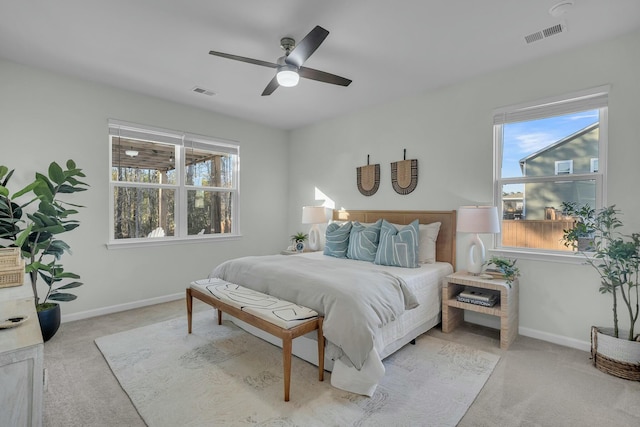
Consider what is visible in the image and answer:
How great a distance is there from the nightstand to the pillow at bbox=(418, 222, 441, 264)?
33 centimetres

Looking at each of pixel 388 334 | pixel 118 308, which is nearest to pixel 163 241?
pixel 118 308

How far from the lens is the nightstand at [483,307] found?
9.23 feet

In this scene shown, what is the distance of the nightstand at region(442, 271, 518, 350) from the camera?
2812mm

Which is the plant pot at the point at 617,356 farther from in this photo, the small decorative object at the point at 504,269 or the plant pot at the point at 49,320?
the plant pot at the point at 49,320

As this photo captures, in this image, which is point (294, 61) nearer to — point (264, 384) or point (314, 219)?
point (264, 384)

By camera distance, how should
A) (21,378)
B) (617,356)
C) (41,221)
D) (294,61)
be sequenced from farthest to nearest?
1. (41,221)
2. (294,61)
3. (617,356)
4. (21,378)

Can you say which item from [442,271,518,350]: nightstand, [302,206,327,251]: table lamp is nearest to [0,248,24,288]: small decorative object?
[302,206,327,251]: table lamp

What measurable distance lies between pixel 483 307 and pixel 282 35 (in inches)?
120

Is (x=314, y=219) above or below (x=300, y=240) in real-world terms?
above

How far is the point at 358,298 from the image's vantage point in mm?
2244

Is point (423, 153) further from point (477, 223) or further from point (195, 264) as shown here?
point (195, 264)

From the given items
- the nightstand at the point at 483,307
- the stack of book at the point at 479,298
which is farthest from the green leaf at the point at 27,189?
the stack of book at the point at 479,298

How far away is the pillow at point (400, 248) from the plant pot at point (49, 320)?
10.5 ft

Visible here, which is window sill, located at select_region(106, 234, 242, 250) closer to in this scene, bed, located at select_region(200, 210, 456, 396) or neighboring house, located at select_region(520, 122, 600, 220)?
bed, located at select_region(200, 210, 456, 396)
